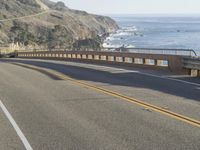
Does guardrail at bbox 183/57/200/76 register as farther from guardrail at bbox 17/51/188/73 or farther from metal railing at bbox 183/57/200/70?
guardrail at bbox 17/51/188/73

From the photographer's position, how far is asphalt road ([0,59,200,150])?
9789 millimetres

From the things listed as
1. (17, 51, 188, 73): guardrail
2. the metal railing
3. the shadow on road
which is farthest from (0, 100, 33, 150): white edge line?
(17, 51, 188, 73): guardrail

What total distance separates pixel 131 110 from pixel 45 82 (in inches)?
325

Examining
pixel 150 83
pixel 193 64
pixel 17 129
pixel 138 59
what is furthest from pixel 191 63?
pixel 17 129

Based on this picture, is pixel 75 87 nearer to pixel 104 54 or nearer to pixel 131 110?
pixel 131 110

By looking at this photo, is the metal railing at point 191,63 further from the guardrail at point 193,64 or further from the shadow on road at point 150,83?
the shadow on road at point 150,83

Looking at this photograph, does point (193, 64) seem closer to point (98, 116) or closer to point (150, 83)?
point (150, 83)

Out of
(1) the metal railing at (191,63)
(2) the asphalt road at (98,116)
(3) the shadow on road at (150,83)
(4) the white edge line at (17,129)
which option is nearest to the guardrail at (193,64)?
Result: (1) the metal railing at (191,63)

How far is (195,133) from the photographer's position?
34.3 ft

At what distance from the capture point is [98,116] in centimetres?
1268

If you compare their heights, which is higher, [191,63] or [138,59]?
[191,63]

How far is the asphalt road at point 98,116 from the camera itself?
9789mm

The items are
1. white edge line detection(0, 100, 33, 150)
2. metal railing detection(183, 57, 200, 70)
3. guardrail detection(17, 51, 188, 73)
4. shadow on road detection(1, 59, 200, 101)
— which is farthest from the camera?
guardrail detection(17, 51, 188, 73)

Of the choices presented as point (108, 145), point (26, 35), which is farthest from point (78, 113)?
point (26, 35)
